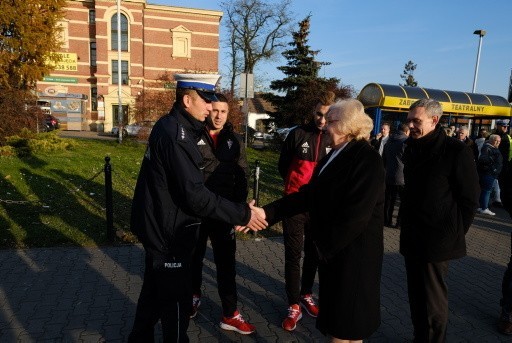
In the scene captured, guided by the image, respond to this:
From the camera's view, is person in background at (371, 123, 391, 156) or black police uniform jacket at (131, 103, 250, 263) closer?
black police uniform jacket at (131, 103, 250, 263)

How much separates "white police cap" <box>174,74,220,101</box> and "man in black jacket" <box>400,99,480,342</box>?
171cm

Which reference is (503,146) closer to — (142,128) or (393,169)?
(393,169)

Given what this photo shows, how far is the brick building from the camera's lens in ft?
129

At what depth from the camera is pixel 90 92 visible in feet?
135

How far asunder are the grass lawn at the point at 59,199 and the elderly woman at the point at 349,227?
4.41 metres

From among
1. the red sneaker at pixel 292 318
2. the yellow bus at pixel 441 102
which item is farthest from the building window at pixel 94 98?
the red sneaker at pixel 292 318

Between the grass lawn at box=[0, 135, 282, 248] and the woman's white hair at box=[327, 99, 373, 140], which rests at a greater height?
the woman's white hair at box=[327, 99, 373, 140]

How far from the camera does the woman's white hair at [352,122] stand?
2174 mm

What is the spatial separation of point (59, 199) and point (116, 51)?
1496 inches

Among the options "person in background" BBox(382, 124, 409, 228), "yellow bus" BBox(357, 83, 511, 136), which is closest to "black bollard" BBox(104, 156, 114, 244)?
"person in background" BBox(382, 124, 409, 228)

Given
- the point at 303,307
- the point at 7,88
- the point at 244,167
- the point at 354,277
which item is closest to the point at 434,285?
the point at 354,277

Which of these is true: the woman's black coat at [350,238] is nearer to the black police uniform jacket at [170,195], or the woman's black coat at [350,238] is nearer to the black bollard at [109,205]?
the black police uniform jacket at [170,195]

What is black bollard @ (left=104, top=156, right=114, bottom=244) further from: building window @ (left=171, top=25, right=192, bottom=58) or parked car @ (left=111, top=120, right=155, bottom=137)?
building window @ (left=171, top=25, right=192, bottom=58)

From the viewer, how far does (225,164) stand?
3410 millimetres
